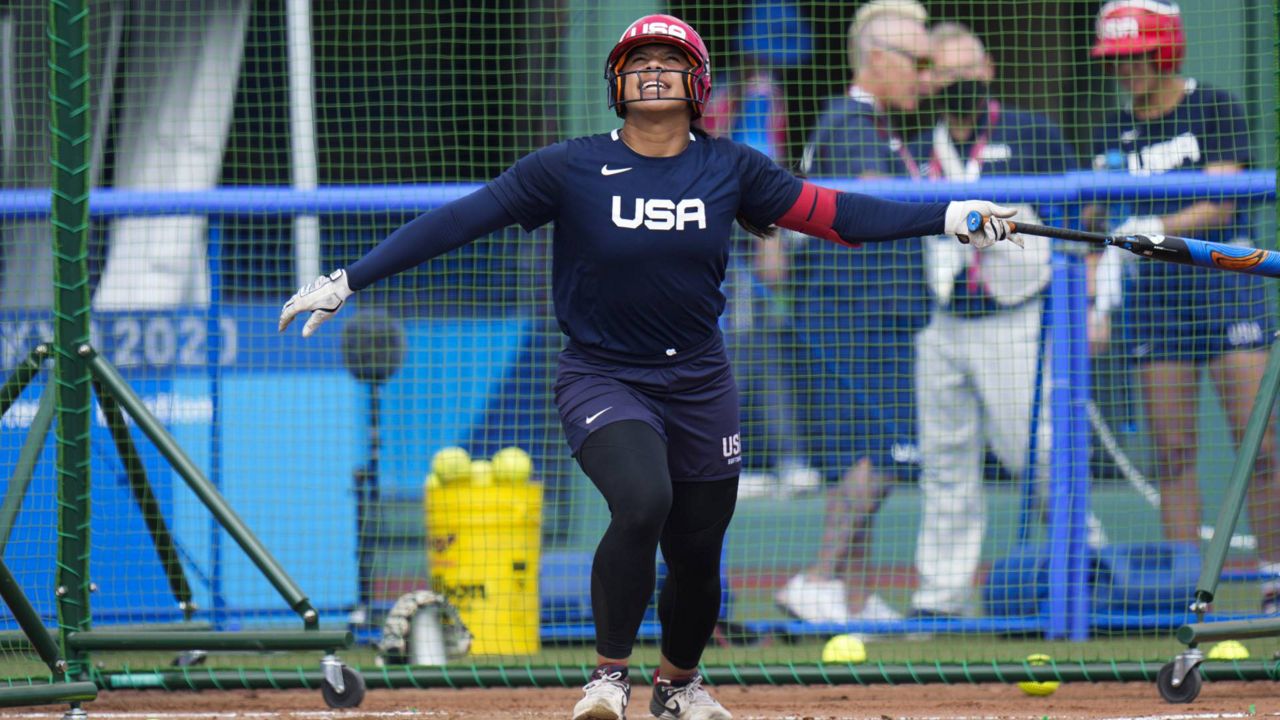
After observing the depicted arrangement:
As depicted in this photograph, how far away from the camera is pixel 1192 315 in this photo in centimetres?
679

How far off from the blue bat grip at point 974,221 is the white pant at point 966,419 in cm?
204

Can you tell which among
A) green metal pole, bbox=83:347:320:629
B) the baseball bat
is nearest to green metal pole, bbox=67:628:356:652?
green metal pole, bbox=83:347:320:629

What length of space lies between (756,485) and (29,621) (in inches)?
120

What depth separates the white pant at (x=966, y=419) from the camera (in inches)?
271

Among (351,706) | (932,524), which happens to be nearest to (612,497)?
(351,706)

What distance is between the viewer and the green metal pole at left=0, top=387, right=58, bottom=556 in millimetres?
5602

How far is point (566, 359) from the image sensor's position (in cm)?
505

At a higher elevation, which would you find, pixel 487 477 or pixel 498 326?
pixel 498 326

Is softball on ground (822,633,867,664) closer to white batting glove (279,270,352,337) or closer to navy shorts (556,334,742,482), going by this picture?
navy shorts (556,334,742,482)

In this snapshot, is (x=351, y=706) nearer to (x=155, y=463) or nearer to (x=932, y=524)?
(x=155, y=463)

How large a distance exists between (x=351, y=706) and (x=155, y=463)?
1.64 metres

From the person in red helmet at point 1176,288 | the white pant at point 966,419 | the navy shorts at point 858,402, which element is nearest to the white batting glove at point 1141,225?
the person in red helmet at point 1176,288

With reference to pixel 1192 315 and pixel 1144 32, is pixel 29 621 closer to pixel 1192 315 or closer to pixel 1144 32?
→ pixel 1192 315

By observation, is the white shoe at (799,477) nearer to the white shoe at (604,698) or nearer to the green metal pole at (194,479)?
the green metal pole at (194,479)
